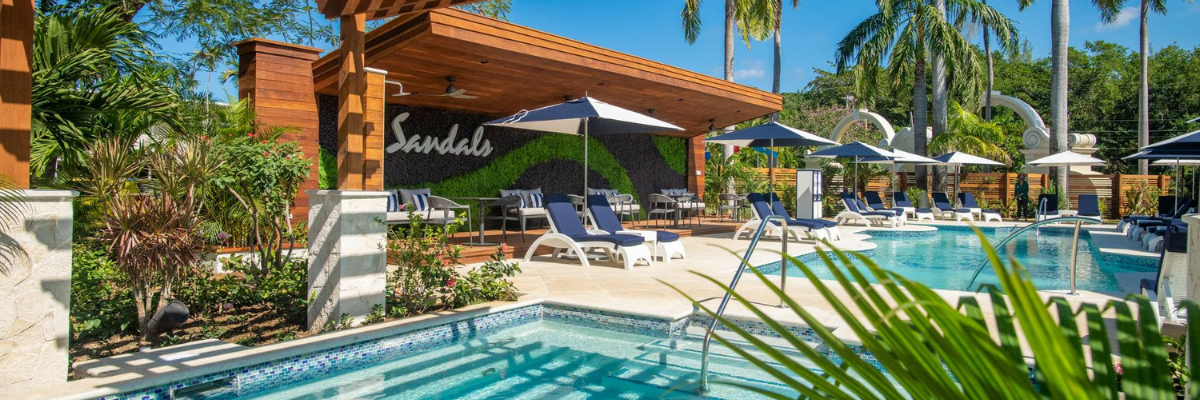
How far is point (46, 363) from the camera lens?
362 cm

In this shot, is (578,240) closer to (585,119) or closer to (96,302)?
(585,119)

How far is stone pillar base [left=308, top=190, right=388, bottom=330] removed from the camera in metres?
5.08

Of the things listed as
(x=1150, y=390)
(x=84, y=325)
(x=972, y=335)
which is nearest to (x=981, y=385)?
(x=972, y=335)

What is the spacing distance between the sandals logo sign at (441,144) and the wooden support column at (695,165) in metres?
6.33

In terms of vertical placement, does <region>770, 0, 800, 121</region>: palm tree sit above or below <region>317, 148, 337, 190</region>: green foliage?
above

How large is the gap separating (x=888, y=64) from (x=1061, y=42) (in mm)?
4236

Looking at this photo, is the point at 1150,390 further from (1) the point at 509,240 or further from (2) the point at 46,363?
(1) the point at 509,240

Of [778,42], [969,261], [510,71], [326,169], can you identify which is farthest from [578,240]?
[778,42]

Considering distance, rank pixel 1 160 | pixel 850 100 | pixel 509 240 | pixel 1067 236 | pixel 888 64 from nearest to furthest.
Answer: pixel 1 160 → pixel 509 240 → pixel 1067 236 → pixel 888 64 → pixel 850 100

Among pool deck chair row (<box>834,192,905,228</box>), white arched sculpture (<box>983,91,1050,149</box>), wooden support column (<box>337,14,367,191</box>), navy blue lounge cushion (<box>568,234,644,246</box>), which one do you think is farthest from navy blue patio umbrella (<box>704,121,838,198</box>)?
white arched sculpture (<box>983,91,1050,149</box>)

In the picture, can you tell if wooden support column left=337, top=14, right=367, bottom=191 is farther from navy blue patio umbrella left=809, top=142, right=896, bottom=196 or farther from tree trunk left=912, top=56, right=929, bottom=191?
tree trunk left=912, top=56, right=929, bottom=191

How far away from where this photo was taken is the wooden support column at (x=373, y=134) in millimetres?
5520

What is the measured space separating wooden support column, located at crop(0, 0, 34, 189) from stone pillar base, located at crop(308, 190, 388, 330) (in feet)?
5.79

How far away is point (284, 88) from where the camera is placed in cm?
921
